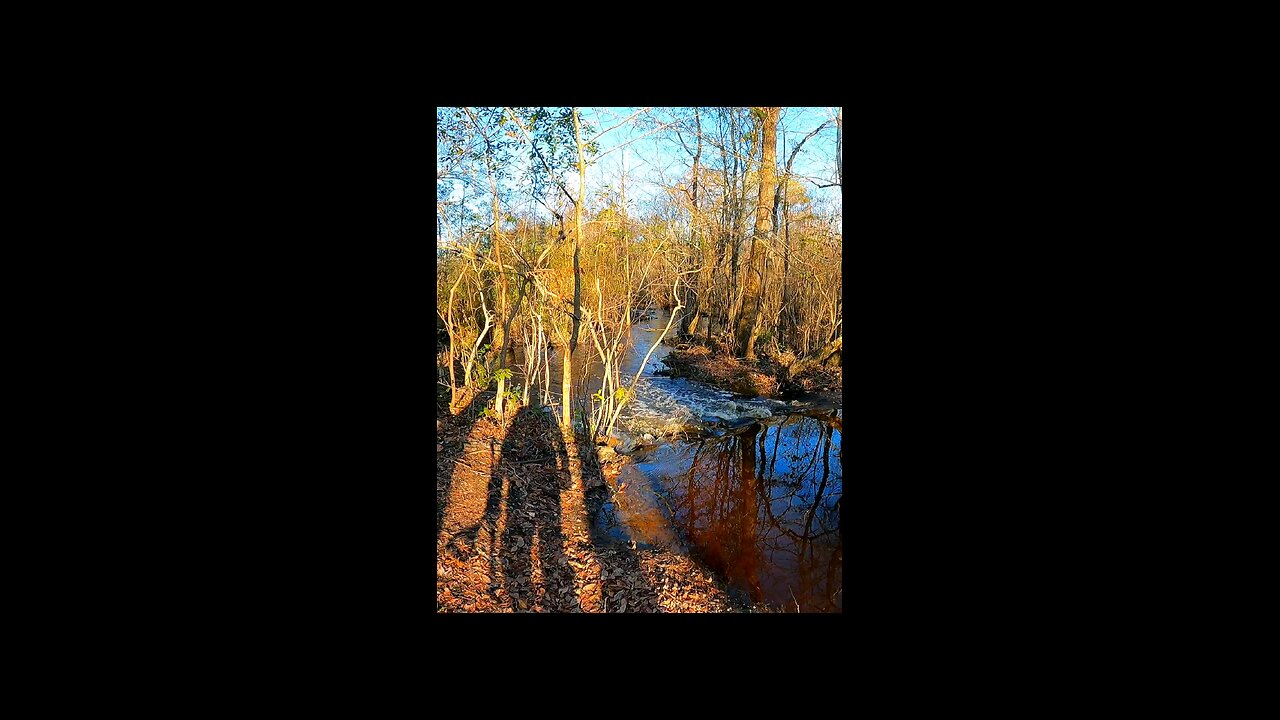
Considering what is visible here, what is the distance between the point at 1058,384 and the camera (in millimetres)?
1179

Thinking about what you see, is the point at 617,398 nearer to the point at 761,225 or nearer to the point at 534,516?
the point at 534,516

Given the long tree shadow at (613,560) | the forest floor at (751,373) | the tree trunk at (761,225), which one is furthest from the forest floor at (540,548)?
the tree trunk at (761,225)

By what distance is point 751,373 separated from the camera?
11.8 metres

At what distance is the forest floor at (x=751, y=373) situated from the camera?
1088 cm

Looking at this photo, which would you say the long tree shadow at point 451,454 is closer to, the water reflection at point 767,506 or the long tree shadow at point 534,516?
the long tree shadow at point 534,516

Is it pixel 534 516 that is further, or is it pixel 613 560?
pixel 534 516

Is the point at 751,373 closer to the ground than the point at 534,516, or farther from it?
farther from it

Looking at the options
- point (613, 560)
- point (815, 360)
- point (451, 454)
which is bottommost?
point (613, 560)

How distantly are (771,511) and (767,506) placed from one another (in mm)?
117

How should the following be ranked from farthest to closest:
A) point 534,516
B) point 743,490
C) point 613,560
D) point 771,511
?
point 743,490 → point 771,511 → point 534,516 → point 613,560

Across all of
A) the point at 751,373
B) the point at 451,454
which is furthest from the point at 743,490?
the point at 751,373

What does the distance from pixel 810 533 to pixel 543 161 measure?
489 cm

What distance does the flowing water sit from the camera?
483 centimetres

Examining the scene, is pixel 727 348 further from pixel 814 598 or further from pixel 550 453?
pixel 814 598
